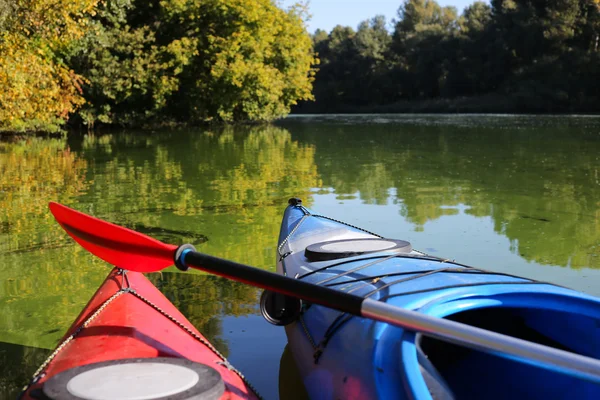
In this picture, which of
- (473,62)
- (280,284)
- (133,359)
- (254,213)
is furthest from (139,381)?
(473,62)

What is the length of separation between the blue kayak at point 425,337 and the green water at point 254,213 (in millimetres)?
513

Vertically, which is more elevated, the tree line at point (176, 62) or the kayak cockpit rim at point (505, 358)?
the tree line at point (176, 62)

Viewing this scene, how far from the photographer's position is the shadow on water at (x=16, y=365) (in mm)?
2818

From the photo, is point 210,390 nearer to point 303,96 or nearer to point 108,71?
point 108,71

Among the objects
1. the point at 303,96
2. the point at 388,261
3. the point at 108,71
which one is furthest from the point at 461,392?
the point at 303,96

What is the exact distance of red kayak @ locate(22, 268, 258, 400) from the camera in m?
1.89

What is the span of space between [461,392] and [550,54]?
141 feet

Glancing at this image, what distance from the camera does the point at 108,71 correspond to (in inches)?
899

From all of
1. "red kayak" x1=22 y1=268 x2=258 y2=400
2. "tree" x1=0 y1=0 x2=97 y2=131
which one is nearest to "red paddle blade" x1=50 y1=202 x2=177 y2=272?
"red kayak" x1=22 y1=268 x2=258 y2=400

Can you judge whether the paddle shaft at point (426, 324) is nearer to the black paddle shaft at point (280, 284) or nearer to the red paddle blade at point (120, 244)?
the black paddle shaft at point (280, 284)

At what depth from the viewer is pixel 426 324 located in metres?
1.93

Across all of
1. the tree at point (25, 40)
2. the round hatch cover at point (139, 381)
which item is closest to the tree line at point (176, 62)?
the tree at point (25, 40)

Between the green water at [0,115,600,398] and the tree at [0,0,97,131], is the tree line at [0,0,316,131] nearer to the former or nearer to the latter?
the green water at [0,115,600,398]

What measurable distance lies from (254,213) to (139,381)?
460cm
